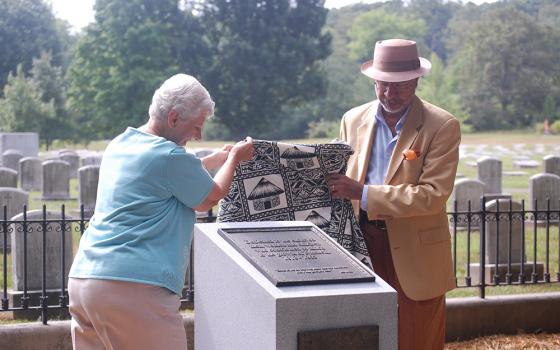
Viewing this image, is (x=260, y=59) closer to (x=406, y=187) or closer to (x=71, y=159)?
(x=71, y=159)

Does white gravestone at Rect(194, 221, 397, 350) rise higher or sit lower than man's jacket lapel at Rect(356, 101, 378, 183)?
lower

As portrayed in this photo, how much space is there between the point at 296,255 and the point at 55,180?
16188mm

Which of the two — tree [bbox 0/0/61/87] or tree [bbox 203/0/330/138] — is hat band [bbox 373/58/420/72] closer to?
tree [bbox 203/0/330/138]

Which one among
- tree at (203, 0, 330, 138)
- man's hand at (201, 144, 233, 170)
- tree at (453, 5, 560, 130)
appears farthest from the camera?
tree at (203, 0, 330, 138)

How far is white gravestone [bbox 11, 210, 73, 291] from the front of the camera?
A: 7832mm

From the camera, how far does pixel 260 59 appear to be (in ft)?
183

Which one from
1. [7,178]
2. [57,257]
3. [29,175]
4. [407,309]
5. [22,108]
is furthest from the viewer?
[22,108]

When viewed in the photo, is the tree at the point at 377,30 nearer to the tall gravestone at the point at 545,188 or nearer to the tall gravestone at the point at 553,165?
the tall gravestone at the point at 553,165

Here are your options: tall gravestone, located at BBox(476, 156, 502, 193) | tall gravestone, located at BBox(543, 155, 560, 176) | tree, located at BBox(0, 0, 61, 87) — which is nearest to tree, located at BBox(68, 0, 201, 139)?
tree, located at BBox(0, 0, 61, 87)

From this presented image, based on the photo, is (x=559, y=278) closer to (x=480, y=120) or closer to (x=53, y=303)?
(x=53, y=303)

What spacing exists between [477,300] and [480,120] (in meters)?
42.9

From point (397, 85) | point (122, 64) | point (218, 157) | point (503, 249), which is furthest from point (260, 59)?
point (218, 157)

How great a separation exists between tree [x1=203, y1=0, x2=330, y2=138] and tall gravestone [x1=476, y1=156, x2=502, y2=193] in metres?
38.0

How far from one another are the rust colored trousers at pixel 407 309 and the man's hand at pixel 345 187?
27 centimetres
